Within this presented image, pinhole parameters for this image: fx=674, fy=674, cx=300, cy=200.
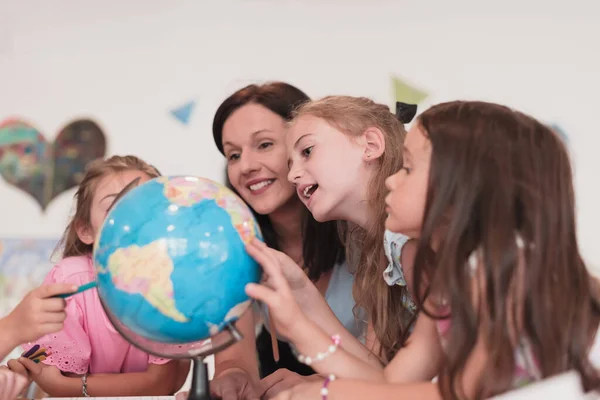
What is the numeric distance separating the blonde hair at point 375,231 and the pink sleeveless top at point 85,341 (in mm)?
668

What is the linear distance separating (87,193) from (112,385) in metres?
0.63

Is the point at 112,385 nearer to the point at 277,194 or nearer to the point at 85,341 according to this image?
the point at 85,341

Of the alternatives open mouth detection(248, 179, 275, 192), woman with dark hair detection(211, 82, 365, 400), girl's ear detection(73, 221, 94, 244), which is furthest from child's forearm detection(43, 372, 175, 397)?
open mouth detection(248, 179, 275, 192)

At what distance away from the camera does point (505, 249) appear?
119cm

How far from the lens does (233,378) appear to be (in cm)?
171

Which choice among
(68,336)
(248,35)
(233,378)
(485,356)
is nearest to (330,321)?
(233,378)

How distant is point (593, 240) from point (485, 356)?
2783 mm

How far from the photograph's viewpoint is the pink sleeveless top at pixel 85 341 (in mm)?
2006

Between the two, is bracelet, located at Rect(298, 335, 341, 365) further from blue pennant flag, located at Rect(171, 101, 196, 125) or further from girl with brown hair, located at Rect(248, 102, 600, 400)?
blue pennant flag, located at Rect(171, 101, 196, 125)

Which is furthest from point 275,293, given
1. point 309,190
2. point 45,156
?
point 45,156

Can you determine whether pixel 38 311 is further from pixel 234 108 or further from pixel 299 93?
pixel 299 93

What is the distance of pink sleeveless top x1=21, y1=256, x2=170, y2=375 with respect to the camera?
2.01 meters

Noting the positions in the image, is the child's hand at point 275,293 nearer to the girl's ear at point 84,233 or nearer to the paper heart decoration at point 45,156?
the girl's ear at point 84,233

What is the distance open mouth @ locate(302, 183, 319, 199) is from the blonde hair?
0.56 ft
